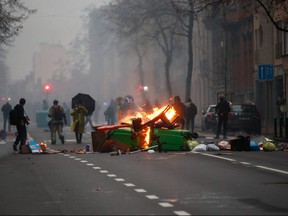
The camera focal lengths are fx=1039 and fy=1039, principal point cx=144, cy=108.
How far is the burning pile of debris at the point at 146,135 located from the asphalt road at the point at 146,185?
1.99m

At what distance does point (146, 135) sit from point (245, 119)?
1865 centimetres

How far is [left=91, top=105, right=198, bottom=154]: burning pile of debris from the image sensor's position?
29.6 meters

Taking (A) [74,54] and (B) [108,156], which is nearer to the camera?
(B) [108,156]

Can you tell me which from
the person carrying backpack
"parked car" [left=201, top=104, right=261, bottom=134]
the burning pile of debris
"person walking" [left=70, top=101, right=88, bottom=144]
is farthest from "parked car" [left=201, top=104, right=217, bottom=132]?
the burning pile of debris

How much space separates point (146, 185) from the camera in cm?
1753

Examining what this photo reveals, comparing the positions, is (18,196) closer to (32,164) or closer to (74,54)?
(32,164)

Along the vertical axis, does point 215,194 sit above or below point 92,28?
below

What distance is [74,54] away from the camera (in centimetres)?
16888

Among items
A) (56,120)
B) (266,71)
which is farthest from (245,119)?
(56,120)

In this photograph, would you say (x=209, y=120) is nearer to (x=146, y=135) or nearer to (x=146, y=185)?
(x=146, y=135)

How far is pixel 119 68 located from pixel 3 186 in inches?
5691

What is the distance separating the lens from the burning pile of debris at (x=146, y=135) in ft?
97.2

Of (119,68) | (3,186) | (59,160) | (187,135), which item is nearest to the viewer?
(3,186)

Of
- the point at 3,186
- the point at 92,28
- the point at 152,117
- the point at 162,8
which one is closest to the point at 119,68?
the point at 92,28
